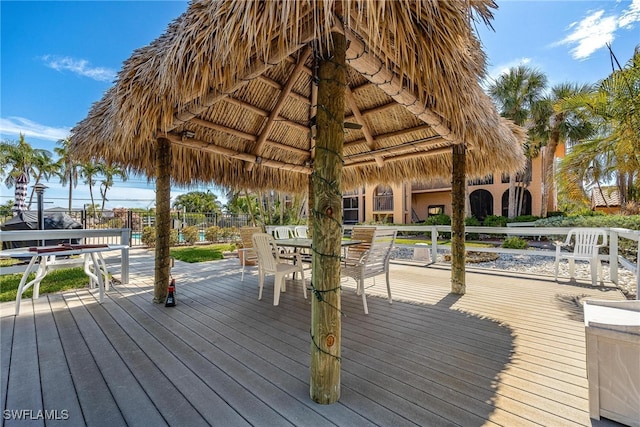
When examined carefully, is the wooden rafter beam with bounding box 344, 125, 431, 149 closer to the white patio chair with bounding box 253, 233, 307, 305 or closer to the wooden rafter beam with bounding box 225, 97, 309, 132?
the wooden rafter beam with bounding box 225, 97, 309, 132

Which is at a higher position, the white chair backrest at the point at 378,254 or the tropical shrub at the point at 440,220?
the tropical shrub at the point at 440,220

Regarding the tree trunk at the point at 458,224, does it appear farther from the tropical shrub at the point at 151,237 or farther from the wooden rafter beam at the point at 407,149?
the tropical shrub at the point at 151,237

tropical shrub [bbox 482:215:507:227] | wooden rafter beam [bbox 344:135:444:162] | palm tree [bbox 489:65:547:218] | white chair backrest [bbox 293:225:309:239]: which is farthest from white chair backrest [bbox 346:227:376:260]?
tropical shrub [bbox 482:215:507:227]

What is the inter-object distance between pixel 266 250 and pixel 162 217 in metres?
1.50

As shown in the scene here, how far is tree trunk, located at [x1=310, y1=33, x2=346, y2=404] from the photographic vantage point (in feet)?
A: 5.80

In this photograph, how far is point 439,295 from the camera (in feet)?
13.5

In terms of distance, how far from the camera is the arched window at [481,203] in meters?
18.9

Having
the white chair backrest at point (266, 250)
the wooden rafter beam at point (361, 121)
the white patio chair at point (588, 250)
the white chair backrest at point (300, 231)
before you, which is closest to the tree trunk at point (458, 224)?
the wooden rafter beam at point (361, 121)

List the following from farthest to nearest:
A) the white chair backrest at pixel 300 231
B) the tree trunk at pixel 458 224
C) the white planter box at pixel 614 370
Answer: the white chair backrest at pixel 300 231 → the tree trunk at pixel 458 224 → the white planter box at pixel 614 370

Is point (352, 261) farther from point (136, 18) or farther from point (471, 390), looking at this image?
point (136, 18)

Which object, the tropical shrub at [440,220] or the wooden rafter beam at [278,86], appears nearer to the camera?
the wooden rafter beam at [278,86]

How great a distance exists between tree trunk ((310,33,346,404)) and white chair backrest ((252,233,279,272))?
1971mm

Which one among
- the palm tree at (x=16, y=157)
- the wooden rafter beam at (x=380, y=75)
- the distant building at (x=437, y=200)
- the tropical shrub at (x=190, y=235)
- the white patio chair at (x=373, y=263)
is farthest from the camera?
the palm tree at (x=16, y=157)

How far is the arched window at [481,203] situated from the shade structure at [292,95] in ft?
52.0
